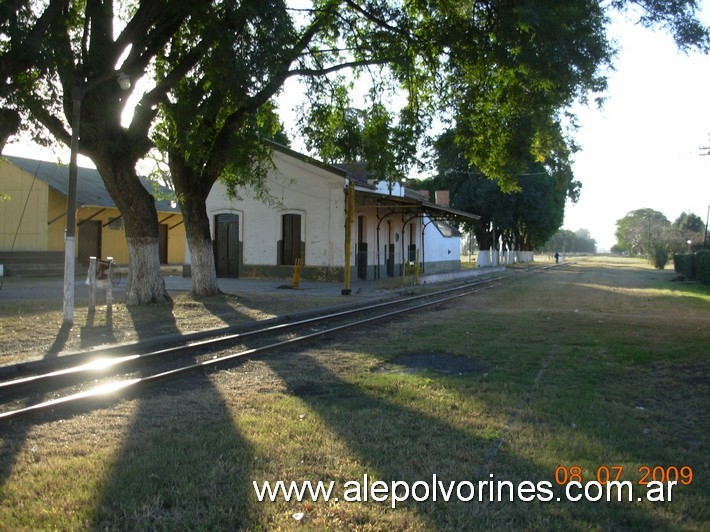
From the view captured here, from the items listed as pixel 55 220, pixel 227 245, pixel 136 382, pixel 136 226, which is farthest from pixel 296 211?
pixel 136 382

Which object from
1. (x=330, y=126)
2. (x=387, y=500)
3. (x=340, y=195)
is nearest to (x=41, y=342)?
(x=387, y=500)

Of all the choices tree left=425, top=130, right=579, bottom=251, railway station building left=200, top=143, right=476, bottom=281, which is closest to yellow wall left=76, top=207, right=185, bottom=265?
railway station building left=200, top=143, right=476, bottom=281

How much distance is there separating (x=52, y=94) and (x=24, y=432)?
985 cm

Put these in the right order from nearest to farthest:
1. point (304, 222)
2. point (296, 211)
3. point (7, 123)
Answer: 1. point (7, 123)
2. point (304, 222)
3. point (296, 211)

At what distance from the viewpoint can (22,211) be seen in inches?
1161

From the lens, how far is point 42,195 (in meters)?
29.1

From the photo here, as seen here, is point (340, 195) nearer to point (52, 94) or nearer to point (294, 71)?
point (294, 71)

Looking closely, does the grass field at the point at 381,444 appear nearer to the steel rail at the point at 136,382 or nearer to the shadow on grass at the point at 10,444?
the shadow on grass at the point at 10,444

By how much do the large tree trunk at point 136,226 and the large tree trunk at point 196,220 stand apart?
80.9 inches

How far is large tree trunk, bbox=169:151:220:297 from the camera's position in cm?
1692

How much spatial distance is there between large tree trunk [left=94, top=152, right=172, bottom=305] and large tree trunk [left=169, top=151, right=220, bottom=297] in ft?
6.74

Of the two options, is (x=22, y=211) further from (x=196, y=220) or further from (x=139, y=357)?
(x=139, y=357)

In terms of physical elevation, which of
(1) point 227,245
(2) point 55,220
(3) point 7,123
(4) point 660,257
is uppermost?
(3) point 7,123

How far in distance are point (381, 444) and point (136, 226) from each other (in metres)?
11.4
